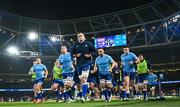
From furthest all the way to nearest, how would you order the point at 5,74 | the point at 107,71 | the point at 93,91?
the point at 5,74 → the point at 93,91 → the point at 107,71

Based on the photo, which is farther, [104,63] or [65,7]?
[65,7]

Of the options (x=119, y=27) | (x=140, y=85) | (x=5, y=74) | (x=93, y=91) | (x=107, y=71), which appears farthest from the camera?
(x=119, y=27)

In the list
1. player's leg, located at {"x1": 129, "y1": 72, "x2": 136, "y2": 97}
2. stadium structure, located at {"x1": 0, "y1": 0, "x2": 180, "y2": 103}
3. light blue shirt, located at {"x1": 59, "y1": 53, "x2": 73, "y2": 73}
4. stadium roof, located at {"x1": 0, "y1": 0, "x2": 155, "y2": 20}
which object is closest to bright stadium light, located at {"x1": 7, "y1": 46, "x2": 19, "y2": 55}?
stadium structure, located at {"x1": 0, "y1": 0, "x2": 180, "y2": 103}

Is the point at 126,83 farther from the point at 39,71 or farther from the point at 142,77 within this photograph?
the point at 39,71

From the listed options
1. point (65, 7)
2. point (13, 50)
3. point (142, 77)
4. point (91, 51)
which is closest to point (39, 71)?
point (142, 77)

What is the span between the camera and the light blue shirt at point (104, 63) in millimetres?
15961

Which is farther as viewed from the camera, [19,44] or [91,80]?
[19,44]

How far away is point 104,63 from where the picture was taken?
16.2 metres

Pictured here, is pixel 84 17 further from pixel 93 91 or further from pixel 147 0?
pixel 93 91

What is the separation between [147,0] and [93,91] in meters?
26.4

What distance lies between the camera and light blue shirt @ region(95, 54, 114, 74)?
1596 centimetres

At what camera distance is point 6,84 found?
45656 mm

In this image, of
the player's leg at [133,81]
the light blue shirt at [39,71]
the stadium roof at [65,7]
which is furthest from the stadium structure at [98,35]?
the light blue shirt at [39,71]

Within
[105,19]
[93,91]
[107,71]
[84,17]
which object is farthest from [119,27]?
[107,71]
